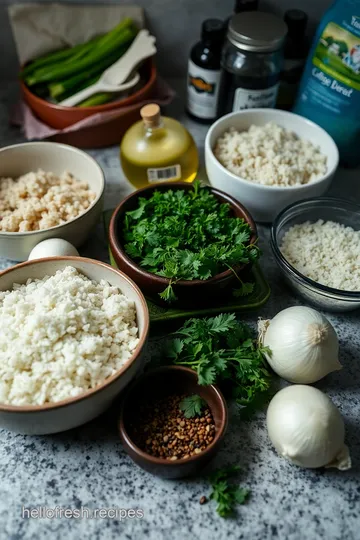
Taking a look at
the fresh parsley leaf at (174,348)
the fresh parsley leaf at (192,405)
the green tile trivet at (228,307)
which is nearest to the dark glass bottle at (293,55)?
the green tile trivet at (228,307)

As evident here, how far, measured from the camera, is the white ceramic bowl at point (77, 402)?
920mm

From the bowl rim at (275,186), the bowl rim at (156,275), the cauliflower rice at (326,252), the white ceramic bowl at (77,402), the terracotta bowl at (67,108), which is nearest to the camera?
the white ceramic bowl at (77,402)

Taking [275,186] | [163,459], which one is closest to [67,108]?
[275,186]

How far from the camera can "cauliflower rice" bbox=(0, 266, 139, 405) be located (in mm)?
964

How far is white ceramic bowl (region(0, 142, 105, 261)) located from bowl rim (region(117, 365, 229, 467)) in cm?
43

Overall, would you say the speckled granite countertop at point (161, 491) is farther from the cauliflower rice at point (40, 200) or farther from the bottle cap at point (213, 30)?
the bottle cap at point (213, 30)

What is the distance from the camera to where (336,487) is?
101cm

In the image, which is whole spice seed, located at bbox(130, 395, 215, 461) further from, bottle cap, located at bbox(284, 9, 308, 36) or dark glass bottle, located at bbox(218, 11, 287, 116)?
bottle cap, located at bbox(284, 9, 308, 36)

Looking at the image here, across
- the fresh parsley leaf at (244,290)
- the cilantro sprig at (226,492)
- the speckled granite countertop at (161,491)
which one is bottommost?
the speckled granite countertop at (161,491)

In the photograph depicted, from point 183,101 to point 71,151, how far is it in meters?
0.60

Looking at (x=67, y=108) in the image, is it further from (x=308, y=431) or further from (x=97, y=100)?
(x=308, y=431)

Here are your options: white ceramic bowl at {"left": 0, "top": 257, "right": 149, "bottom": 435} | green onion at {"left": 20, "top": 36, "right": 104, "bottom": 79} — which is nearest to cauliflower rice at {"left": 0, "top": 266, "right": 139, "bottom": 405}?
white ceramic bowl at {"left": 0, "top": 257, "right": 149, "bottom": 435}

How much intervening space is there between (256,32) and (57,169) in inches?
26.3

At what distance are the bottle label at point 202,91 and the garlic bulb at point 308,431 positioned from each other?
103 centimetres
